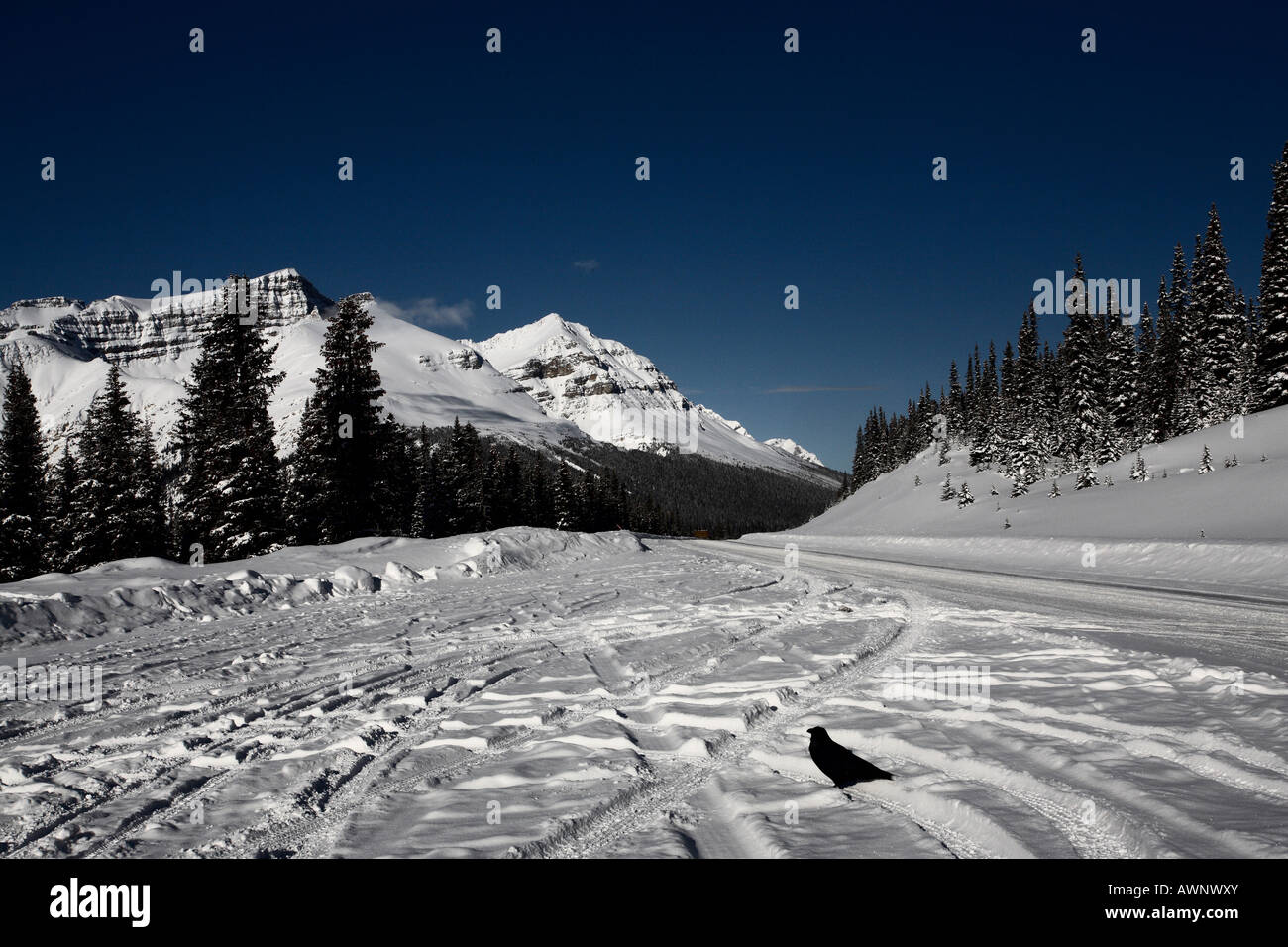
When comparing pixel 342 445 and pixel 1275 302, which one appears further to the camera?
pixel 1275 302

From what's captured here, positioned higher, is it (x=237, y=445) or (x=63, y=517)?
(x=237, y=445)

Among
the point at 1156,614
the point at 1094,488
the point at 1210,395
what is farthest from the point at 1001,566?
the point at 1210,395

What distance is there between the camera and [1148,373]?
53031 millimetres

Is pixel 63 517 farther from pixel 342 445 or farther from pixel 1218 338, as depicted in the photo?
pixel 1218 338

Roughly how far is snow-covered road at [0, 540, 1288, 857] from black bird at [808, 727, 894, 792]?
9 cm

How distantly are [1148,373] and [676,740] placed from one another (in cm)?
6476

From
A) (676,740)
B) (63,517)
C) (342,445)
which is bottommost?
(676,740)

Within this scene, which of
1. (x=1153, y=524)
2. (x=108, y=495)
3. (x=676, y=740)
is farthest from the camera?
(x=108, y=495)

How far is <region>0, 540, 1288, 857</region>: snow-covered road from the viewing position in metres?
3.38

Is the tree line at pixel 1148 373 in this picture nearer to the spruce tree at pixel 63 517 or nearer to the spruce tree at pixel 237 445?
the spruce tree at pixel 237 445

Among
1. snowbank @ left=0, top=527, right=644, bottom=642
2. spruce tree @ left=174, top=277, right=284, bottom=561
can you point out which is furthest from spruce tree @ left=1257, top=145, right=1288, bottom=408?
spruce tree @ left=174, top=277, right=284, bottom=561

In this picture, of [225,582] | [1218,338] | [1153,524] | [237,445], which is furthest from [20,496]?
[1218,338]
